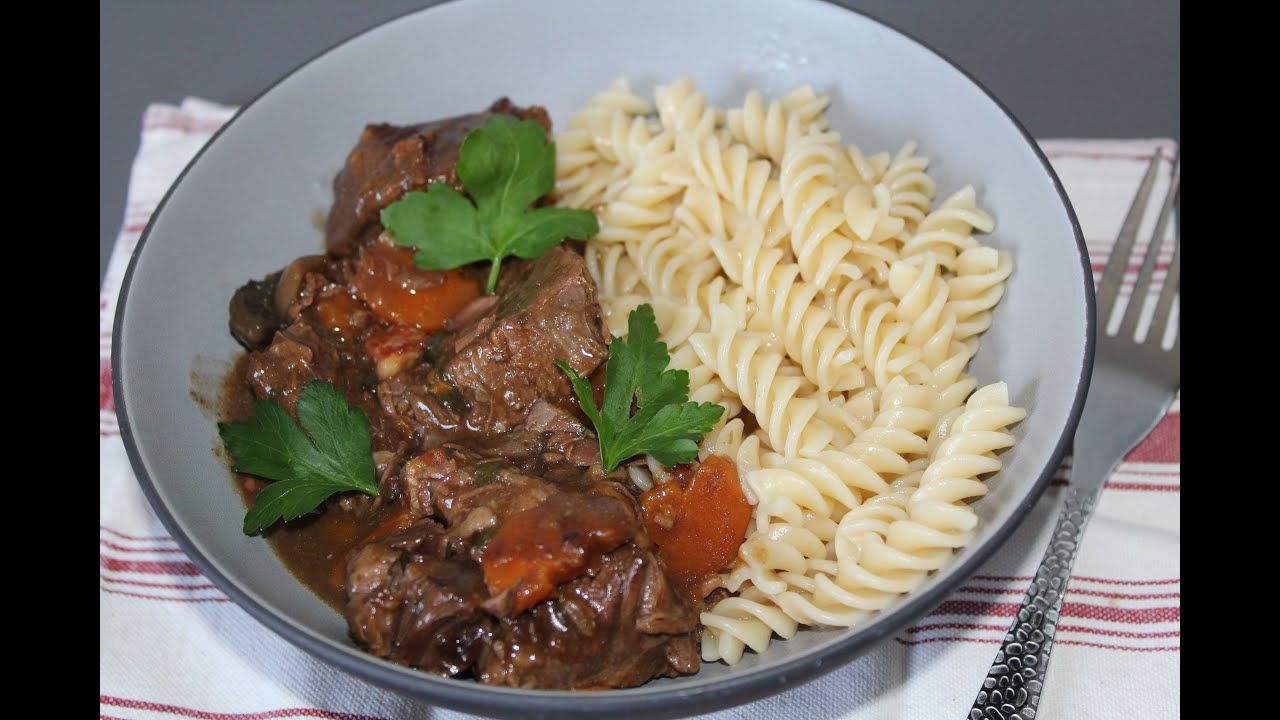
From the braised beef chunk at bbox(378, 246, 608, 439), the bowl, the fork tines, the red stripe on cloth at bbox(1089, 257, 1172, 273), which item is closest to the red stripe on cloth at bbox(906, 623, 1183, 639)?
the bowl

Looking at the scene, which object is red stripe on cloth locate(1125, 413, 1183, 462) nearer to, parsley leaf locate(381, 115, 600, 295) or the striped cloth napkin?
the striped cloth napkin

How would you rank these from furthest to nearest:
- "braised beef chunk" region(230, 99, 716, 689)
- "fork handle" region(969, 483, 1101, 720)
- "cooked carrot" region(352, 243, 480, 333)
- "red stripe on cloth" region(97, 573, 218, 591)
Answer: "cooked carrot" region(352, 243, 480, 333) → "red stripe on cloth" region(97, 573, 218, 591) → "fork handle" region(969, 483, 1101, 720) → "braised beef chunk" region(230, 99, 716, 689)

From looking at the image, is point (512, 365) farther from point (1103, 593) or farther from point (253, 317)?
point (1103, 593)

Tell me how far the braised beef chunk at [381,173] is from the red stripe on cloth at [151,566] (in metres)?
1.46

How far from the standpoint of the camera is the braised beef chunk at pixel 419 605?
3117mm

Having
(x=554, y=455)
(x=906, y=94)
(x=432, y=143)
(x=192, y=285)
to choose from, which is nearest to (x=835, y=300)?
(x=906, y=94)

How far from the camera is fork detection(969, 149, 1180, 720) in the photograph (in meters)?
3.50

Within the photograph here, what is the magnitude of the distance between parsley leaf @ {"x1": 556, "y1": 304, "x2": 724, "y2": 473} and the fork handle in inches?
48.6

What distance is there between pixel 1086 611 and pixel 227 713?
3124 mm

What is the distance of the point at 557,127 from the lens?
17.1 feet

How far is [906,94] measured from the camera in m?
4.57

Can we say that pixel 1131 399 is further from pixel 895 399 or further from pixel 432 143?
pixel 432 143

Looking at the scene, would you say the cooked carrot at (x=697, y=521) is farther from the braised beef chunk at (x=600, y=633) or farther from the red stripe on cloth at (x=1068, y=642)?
the red stripe on cloth at (x=1068, y=642)

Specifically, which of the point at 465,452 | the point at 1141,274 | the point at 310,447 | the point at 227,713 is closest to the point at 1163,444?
the point at 1141,274
